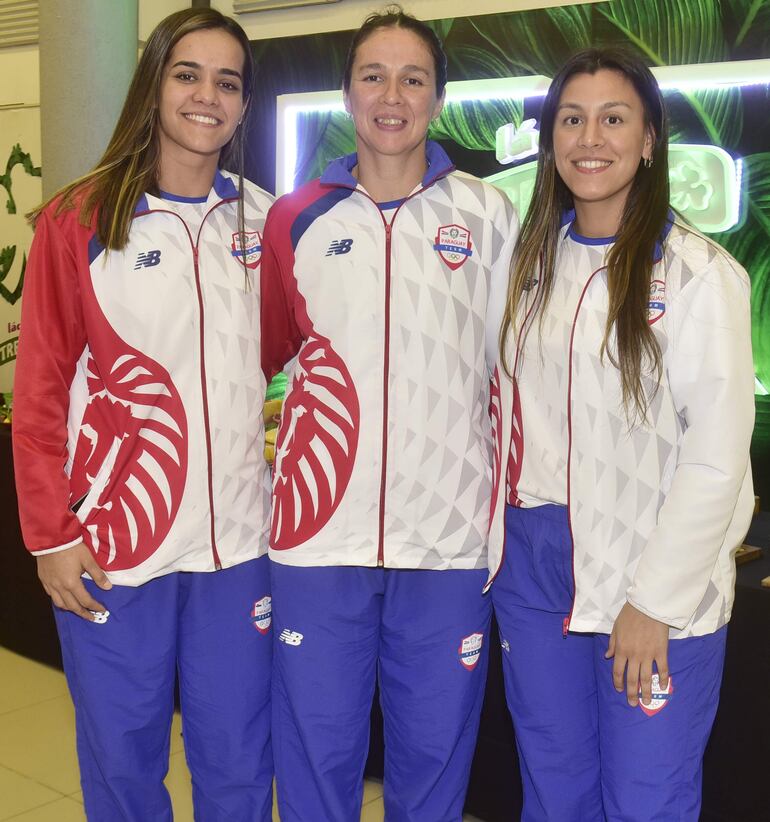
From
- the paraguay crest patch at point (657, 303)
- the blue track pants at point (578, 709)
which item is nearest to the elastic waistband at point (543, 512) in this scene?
the blue track pants at point (578, 709)

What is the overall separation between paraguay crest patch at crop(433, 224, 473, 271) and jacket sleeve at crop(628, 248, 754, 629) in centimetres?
A: 46

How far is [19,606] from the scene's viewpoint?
172 inches

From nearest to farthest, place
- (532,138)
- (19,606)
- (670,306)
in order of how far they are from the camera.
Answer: (670,306)
(532,138)
(19,606)

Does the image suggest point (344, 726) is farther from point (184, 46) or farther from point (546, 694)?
point (184, 46)

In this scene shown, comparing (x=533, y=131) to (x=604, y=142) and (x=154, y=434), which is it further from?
(x=154, y=434)

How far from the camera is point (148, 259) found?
2100 mm

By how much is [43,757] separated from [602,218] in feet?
8.58

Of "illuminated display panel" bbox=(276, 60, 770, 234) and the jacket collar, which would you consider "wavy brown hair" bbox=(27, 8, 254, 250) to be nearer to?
the jacket collar

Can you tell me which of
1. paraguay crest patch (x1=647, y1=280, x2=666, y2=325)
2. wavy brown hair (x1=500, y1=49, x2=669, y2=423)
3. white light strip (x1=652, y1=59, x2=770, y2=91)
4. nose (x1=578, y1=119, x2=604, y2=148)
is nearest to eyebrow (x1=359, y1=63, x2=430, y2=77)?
wavy brown hair (x1=500, y1=49, x2=669, y2=423)

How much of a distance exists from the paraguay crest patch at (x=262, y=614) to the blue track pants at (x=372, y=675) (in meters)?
0.06

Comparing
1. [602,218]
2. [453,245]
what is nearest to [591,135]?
[602,218]

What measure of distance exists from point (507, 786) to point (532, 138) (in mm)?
1962

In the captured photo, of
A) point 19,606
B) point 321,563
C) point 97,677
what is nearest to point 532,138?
point 321,563

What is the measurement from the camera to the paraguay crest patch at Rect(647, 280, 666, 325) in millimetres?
1833
